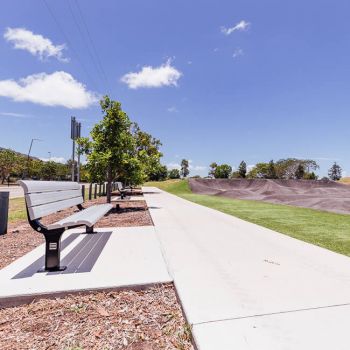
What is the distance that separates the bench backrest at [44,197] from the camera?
373cm

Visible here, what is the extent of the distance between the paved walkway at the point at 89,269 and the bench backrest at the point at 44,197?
2.41 ft

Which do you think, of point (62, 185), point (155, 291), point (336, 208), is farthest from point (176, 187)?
point (155, 291)

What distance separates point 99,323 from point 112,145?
30.1 feet

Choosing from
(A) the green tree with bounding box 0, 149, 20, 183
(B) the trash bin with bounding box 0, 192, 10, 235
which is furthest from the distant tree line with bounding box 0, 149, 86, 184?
(B) the trash bin with bounding box 0, 192, 10, 235

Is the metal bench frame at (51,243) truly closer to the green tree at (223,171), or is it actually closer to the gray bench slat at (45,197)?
the gray bench slat at (45,197)

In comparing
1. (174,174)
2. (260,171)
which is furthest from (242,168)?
(174,174)

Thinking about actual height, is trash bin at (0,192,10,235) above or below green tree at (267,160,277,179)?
below

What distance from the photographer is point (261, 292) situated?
3115 mm

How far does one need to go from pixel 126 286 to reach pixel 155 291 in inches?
13.1

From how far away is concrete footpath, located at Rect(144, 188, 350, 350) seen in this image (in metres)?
2.27

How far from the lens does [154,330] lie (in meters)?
2.50

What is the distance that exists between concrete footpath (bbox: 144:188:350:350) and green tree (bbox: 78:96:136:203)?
6022 mm

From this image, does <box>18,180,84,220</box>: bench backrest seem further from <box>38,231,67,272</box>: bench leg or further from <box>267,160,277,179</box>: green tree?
<box>267,160,277,179</box>: green tree

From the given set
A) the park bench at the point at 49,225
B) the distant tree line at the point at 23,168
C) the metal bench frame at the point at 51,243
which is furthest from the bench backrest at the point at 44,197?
the distant tree line at the point at 23,168
